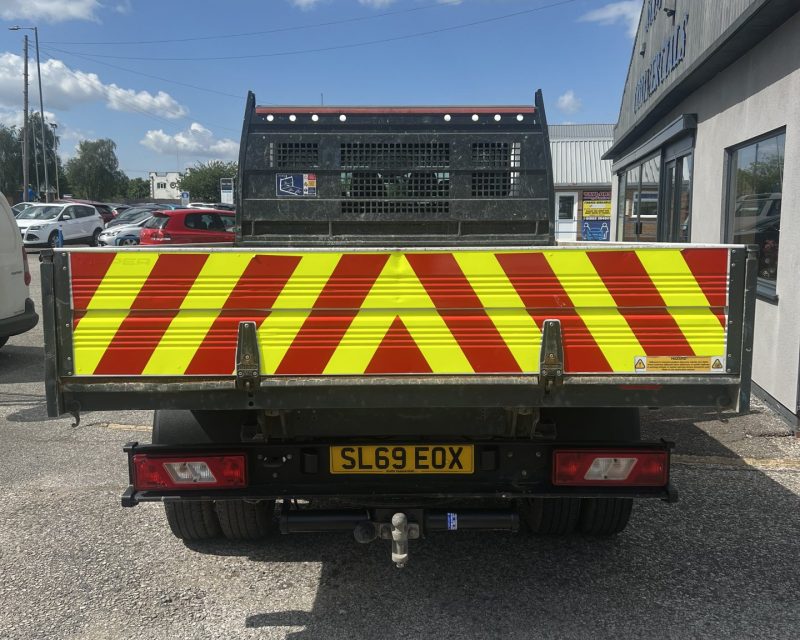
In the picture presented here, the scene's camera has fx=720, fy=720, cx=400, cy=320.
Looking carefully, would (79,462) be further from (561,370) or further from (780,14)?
(780,14)

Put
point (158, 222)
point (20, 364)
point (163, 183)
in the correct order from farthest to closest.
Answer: point (163, 183)
point (158, 222)
point (20, 364)

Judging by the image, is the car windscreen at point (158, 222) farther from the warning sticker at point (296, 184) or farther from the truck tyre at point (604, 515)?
the truck tyre at point (604, 515)

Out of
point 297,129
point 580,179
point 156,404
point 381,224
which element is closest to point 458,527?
point 156,404

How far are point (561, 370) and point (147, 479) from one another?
6.02 feet

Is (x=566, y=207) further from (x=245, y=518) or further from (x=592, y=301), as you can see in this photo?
(x=592, y=301)

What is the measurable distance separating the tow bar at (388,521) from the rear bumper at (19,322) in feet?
20.1

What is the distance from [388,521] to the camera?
3113 mm

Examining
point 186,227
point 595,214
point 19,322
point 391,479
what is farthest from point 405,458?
point 595,214

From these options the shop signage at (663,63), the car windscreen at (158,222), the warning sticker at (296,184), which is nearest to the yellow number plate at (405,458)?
the warning sticker at (296,184)

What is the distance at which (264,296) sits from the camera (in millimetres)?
2609

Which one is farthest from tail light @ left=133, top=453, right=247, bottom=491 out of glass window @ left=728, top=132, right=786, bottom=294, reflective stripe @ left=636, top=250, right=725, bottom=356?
glass window @ left=728, top=132, right=786, bottom=294

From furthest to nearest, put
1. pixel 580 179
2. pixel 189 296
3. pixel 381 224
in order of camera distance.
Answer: pixel 580 179 < pixel 381 224 < pixel 189 296

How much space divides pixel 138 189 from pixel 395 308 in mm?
115865

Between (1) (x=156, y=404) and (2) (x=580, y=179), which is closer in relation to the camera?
(1) (x=156, y=404)
